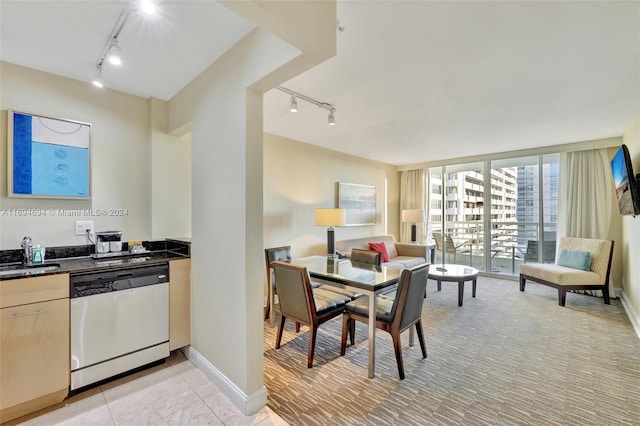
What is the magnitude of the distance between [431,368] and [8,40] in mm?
3887

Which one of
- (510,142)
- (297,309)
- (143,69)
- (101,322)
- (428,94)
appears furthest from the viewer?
(510,142)

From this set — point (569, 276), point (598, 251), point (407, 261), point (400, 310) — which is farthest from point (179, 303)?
point (598, 251)

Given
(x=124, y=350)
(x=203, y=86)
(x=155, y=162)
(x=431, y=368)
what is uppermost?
(x=203, y=86)

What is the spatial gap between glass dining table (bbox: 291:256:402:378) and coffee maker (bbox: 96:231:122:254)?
1.76 meters

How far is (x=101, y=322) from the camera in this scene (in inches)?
78.0

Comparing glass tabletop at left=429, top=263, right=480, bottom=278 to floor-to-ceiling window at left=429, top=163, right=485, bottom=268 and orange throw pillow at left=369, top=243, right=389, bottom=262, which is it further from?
floor-to-ceiling window at left=429, top=163, right=485, bottom=268

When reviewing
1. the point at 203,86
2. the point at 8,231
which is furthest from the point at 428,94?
the point at 8,231

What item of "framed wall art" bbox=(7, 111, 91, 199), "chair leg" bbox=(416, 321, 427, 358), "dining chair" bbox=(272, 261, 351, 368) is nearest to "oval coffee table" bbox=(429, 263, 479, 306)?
"chair leg" bbox=(416, 321, 427, 358)

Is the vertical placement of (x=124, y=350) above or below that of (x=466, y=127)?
below

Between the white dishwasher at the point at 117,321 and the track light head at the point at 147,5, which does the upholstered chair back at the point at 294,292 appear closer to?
the white dishwasher at the point at 117,321

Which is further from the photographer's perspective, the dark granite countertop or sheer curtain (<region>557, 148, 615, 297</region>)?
sheer curtain (<region>557, 148, 615, 297</region>)

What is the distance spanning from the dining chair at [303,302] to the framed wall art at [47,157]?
184cm

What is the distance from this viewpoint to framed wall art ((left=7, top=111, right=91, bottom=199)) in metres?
2.08

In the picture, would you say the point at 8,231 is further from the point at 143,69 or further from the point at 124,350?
the point at 143,69
